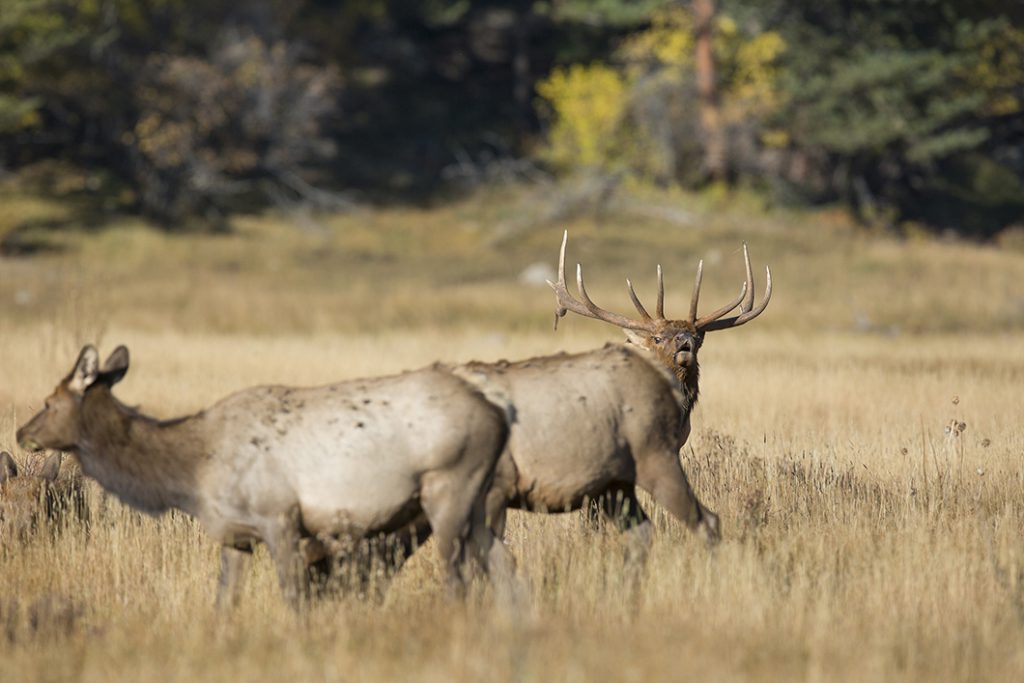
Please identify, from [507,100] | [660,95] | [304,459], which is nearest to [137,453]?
[304,459]

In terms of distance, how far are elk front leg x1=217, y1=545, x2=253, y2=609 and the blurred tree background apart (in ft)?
99.6

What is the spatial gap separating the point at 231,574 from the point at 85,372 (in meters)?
1.25

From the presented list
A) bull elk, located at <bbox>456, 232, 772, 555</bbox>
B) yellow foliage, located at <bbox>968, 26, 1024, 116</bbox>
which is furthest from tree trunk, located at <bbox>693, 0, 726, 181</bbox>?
bull elk, located at <bbox>456, 232, 772, 555</bbox>

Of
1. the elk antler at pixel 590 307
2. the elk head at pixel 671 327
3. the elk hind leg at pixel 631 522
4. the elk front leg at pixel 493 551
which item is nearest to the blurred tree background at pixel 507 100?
the elk antler at pixel 590 307

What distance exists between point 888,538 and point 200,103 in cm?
3612

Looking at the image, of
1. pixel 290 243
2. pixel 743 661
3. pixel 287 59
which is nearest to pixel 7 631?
pixel 743 661

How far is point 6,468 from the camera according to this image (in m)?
9.59

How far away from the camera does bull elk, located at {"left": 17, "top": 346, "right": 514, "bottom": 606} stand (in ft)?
22.8

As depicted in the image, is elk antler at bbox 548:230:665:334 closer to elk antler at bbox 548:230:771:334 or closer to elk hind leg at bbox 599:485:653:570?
elk antler at bbox 548:230:771:334

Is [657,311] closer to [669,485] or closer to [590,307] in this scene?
[590,307]

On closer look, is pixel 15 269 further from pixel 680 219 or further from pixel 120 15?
pixel 680 219

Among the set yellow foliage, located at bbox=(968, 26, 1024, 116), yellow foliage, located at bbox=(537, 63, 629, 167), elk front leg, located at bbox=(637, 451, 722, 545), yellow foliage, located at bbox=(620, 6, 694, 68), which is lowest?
elk front leg, located at bbox=(637, 451, 722, 545)

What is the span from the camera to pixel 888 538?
8383mm

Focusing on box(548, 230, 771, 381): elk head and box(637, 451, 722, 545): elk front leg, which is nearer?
box(637, 451, 722, 545): elk front leg
